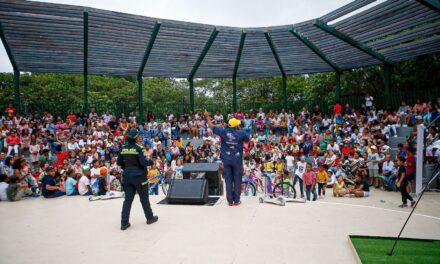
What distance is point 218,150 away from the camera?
15.2 m

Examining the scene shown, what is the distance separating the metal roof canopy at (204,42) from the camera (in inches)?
514

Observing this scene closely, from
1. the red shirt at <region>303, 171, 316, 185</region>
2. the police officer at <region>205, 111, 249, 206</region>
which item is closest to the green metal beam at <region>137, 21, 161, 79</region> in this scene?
the police officer at <region>205, 111, 249, 206</region>

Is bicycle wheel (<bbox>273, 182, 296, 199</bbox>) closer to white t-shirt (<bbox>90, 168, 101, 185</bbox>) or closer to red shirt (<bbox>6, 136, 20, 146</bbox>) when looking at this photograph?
white t-shirt (<bbox>90, 168, 101, 185</bbox>)

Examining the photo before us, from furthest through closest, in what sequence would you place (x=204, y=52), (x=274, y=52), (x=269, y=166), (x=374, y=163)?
(x=274, y=52), (x=204, y=52), (x=374, y=163), (x=269, y=166)

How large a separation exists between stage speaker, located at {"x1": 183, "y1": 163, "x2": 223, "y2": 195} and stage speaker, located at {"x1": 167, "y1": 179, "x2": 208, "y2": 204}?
0.48 meters

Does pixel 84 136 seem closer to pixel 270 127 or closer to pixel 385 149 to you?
pixel 270 127

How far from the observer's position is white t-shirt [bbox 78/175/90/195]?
9.30m

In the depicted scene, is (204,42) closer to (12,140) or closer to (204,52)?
(204,52)

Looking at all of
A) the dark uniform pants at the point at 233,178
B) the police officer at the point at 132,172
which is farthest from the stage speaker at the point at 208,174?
the police officer at the point at 132,172

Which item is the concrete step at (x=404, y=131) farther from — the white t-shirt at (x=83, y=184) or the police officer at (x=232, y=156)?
→ the white t-shirt at (x=83, y=184)

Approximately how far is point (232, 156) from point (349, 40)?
1083 cm

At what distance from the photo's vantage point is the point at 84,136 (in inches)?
594

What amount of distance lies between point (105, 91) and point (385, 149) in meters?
27.6

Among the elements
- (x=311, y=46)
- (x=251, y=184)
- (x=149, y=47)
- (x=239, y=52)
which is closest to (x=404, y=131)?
(x=311, y=46)
